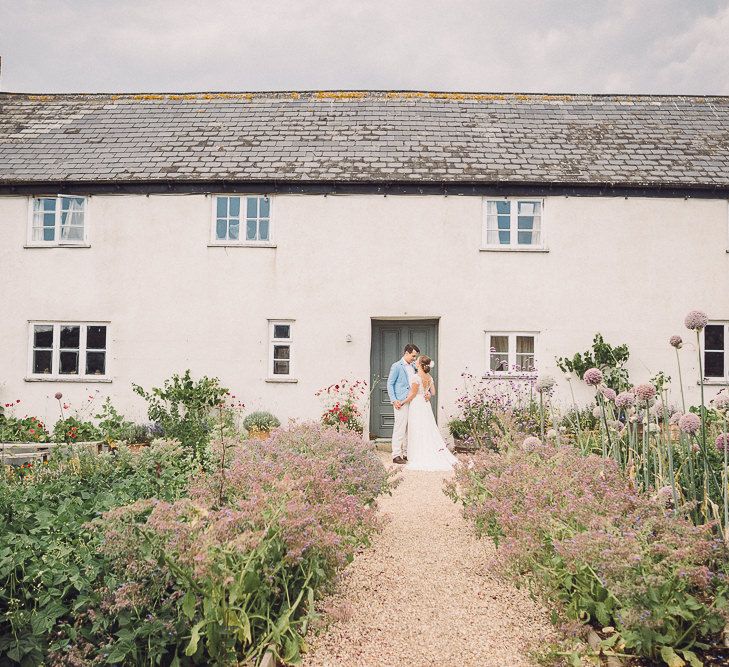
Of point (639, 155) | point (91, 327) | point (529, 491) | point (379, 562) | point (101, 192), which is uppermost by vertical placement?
point (639, 155)

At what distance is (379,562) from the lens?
18.0 feet

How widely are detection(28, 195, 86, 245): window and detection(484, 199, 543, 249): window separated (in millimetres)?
8660

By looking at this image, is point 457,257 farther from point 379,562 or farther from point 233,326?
point 379,562

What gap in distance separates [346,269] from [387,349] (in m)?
1.89

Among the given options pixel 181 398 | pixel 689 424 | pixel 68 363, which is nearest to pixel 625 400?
pixel 689 424

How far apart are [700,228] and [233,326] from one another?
9864mm

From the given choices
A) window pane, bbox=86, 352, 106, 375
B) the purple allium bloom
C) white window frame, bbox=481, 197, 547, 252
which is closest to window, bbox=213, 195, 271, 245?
window pane, bbox=86, 352, 106, 375

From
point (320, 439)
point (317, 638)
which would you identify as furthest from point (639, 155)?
point (317, 638)

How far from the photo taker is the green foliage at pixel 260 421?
12219 millimetres

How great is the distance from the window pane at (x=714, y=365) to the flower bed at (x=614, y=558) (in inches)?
382

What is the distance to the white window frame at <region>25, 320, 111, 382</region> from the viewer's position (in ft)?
42.9

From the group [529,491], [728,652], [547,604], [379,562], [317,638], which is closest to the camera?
[728,652]

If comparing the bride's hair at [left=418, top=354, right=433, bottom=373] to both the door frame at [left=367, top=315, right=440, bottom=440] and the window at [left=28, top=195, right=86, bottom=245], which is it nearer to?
the door frame at [left=367, top=315, right=440, bottom=440]

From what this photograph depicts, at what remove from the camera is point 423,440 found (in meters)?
10.7
